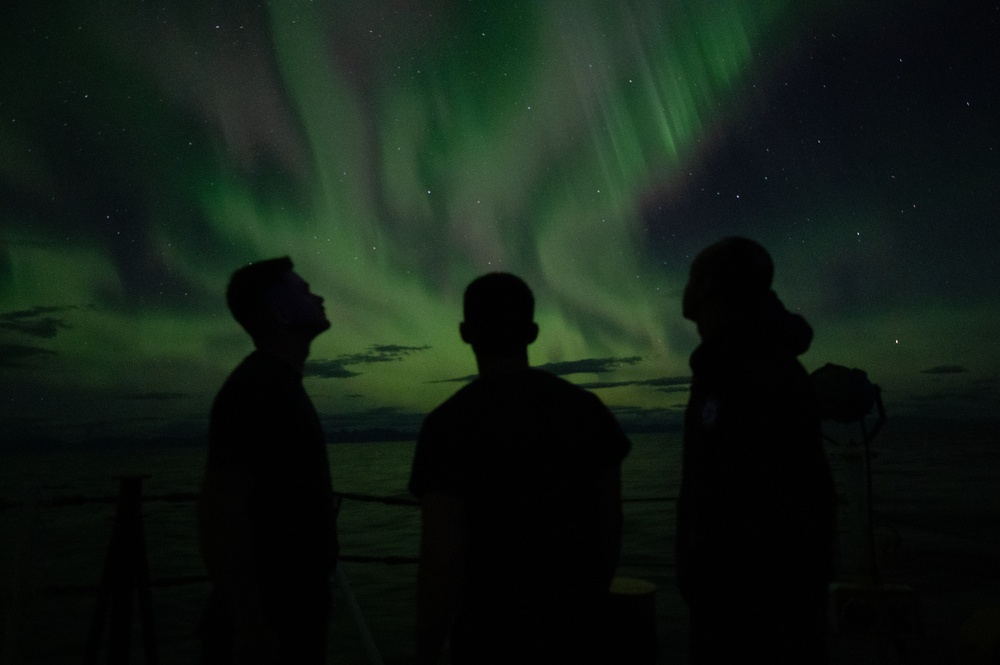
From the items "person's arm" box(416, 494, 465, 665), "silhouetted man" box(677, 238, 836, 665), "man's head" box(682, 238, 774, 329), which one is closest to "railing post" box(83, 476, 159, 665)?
"person's arm" box(416, 494, 465, 665)

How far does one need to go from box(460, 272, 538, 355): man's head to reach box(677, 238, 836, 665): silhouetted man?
680 mm

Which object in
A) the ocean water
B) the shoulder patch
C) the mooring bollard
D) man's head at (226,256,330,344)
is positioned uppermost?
man's head at (226,256,330,344)

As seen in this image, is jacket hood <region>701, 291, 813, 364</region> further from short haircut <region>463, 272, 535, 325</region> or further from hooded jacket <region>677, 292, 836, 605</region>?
short haircut <region>463, 272, 535, 325</region>

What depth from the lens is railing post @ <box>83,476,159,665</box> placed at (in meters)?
3.93

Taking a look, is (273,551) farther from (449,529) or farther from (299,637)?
(449,529)

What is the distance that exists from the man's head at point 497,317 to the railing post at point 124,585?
2.66 m

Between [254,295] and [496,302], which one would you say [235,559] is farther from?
[496,302]

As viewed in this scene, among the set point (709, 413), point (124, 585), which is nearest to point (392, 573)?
point (124, 585)

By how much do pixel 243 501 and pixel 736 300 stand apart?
1812 mm

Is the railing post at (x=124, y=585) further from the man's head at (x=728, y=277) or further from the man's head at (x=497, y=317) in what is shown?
the man's head at (x=728, y=277)

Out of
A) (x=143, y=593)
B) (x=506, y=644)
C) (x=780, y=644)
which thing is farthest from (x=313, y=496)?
(x=143, y=593)

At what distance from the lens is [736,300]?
2553mm

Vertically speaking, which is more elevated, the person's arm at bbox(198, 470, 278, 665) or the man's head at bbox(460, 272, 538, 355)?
the man's head at bbox(460, 272, 538, 355)

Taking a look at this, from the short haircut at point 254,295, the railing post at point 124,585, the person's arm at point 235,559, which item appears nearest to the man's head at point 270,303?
the short haircut at point 254,295
